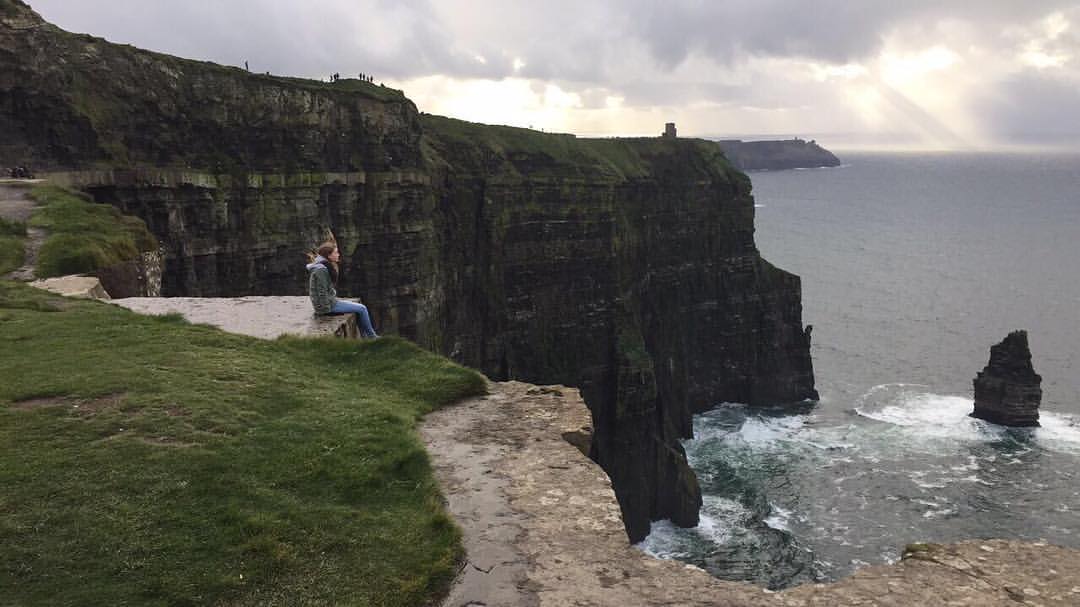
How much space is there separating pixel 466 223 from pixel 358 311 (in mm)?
40185

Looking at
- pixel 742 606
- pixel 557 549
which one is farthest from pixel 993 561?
pixel 557 549

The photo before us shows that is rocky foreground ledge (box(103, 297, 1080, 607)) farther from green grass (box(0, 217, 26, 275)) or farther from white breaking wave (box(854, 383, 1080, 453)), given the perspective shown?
white breaking wave (box(854, 383, 1080, 453))

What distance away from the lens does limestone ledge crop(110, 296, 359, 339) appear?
1648 centimetres

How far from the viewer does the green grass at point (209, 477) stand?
7738 millimetres

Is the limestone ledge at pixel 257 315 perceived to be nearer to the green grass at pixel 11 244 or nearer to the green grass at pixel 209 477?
the green grass at pixel 209 477

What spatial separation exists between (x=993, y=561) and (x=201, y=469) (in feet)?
33.2

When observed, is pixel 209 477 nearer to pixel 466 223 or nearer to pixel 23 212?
pixel 23 212

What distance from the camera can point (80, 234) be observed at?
23.4 metres

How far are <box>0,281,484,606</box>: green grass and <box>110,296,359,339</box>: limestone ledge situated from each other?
71.5 inches

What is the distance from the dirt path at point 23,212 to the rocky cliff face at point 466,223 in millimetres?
3588

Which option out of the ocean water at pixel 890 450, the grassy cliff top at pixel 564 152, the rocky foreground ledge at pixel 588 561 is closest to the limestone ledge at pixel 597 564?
the rocky foreground ledge at pixel 588 561

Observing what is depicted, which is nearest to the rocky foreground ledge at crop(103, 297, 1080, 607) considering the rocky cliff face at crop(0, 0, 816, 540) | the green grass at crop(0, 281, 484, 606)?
the green grass at crop(0, 281, 484, 606)

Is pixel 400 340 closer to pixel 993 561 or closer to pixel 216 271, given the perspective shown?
pixel 993 561

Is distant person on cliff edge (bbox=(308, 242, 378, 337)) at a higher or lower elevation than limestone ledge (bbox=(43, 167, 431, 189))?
lower
